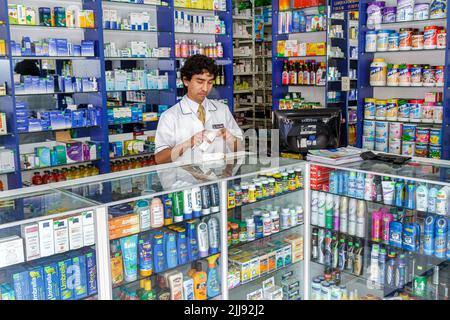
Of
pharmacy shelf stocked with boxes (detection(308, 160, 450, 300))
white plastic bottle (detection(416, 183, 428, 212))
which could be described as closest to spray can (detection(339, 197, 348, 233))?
pharmacy shelf stocked with boxes (detection(308, 160, 450, 300))

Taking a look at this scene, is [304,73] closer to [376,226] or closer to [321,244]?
[321,244]

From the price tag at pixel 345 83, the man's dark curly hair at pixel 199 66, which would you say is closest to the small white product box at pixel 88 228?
the man's dark curly hair at pixel 199 66

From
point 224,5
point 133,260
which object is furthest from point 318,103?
point 133,260

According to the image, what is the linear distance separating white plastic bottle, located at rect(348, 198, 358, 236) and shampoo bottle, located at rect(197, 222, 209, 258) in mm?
1072

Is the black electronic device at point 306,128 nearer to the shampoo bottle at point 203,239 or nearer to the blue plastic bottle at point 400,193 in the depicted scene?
the blue plastic bottle at point 400,193

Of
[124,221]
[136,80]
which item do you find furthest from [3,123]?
[124,221]

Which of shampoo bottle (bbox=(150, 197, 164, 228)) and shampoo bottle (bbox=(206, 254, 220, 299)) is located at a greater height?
shampoo bottle (bbox=(150, 197, 164, 228))

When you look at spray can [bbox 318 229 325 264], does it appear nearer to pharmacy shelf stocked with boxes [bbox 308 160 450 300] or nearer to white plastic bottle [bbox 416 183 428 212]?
pharmacy shelf stocked with boxes [bbox 308 160 450 300]

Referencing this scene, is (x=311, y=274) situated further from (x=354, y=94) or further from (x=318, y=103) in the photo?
(x=354, y=94)

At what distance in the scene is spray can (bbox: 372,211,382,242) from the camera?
3229mm

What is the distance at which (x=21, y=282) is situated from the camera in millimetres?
2217

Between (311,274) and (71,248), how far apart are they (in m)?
1.86

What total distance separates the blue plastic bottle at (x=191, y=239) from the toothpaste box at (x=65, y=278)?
71 cm

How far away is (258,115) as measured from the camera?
37.9 feet
